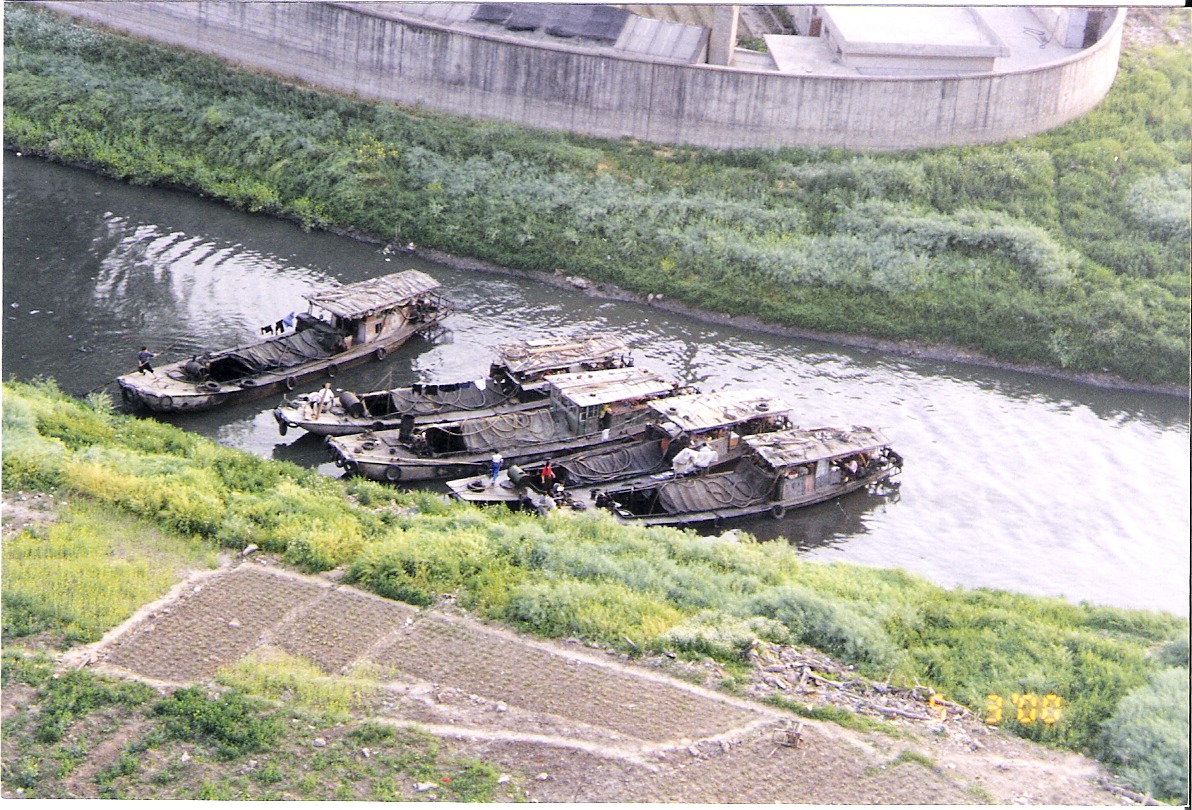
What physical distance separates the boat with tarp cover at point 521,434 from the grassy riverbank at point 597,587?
1946mm

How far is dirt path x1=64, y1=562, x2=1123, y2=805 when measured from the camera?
19.5m

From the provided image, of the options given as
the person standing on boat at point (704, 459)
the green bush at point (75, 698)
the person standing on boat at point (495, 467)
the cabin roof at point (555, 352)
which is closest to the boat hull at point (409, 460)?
the person standing on boat at point (495, 467)

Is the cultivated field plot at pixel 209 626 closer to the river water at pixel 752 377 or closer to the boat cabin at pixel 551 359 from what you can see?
the river water at pixel 752 377

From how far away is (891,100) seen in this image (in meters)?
47.0

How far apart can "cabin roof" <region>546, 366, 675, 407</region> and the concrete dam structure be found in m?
17.1

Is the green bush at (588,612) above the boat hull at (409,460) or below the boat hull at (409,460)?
above

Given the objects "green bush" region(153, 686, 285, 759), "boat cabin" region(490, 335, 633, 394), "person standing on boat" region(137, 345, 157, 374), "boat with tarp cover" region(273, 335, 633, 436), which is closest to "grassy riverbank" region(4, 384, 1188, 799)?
"green bush" region(153, 686, 285, 759)

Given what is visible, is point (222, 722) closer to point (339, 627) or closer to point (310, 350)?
point (339, 627)

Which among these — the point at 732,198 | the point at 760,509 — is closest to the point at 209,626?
the point at 760,509

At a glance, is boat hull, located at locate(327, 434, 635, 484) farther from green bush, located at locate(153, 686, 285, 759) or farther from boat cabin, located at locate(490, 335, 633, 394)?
green bush, located at locate(153, 686, 285, 759)

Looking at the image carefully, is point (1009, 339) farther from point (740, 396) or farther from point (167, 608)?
point (167, 608)

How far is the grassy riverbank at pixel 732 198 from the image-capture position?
41.4 meters

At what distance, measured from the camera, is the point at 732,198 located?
152 feet

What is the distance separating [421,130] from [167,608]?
30122 millimetres
